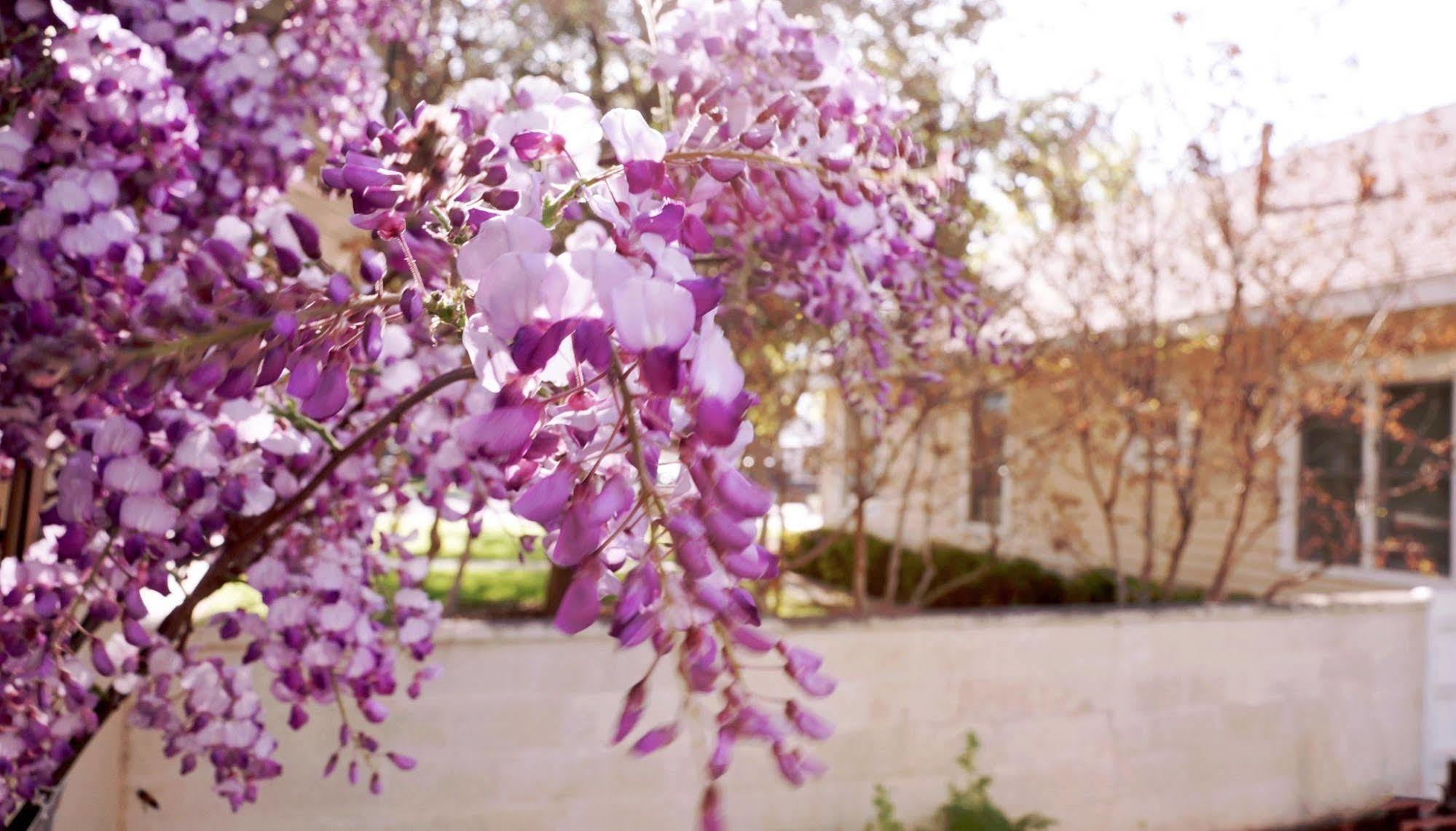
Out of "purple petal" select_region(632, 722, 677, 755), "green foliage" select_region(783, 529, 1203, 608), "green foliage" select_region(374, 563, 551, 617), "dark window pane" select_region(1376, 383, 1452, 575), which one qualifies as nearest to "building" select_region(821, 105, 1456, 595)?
"dark window pane" select_region(1376, 383, 1452, 575)

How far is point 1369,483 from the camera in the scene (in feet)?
21.9

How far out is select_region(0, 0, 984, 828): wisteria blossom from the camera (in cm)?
76

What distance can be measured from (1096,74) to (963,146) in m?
4.00

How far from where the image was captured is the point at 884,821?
11.9ft

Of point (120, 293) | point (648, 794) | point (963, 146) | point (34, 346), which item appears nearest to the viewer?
point (34, 346)

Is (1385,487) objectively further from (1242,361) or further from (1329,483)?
(1242,361)

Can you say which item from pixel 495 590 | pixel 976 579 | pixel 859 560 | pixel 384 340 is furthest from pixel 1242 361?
pixel 495 590

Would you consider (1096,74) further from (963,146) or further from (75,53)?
(75,53)

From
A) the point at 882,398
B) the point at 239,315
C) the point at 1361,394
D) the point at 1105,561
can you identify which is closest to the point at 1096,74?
the point at 1361,394

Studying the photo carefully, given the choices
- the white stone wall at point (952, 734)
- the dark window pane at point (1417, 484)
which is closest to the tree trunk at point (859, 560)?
the white stone wall at point (952, 734)

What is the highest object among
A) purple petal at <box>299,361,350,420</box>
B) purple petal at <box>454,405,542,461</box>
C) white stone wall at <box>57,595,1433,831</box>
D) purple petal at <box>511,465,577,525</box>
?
purple petal at <box>299,361,350,420</box>

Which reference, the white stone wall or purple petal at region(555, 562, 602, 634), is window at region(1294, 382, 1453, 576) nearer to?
the white stone wall

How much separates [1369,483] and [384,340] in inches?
267

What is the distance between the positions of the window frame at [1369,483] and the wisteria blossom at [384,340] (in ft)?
15.9
